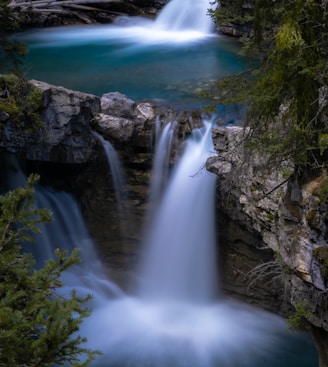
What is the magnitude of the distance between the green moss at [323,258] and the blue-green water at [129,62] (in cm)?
778

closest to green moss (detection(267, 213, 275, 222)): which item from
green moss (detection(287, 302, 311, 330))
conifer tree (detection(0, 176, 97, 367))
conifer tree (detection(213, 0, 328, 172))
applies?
conifer tree (detection(213, 0, 328, 172))

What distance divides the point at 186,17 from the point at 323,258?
19.4 meters

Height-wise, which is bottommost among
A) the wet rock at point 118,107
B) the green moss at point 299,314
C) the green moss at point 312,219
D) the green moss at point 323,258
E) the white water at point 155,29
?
the green moss at point 299,314

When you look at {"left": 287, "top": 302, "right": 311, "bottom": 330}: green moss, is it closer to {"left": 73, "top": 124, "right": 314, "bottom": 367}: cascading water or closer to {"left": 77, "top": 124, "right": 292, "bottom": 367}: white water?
{"left": 73, "top": 124, "right": 314, "bottom": 367}: cascading water

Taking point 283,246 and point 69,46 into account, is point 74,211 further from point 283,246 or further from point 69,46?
point 69,46

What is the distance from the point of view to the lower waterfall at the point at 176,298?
8.88 meters

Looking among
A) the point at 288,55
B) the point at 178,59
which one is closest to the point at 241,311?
the point at 288,55

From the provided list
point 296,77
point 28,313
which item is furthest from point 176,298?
point 28,313

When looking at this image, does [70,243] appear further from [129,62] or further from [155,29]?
[155,29]

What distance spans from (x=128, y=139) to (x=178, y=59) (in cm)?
787

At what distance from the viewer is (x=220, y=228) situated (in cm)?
1068

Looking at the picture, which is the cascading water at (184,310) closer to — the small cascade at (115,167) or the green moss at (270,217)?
the small cascade at (115,167)

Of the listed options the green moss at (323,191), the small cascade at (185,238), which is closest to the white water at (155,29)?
the small cascade at (185,238)

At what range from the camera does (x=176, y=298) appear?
34.5 ft
